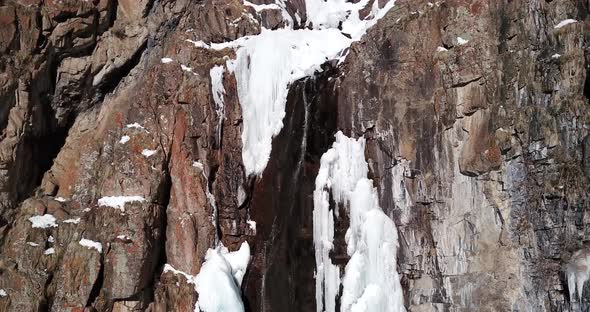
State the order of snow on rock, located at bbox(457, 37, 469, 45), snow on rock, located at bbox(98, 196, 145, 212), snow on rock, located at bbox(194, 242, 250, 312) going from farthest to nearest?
1. snow on rock, located at bbox(457, 37, 469, 45)
2. snow on rock, located at bbox(194, 242, 250, 312)
3. snow on rock, located at bbox(98, 196, 145, 212)

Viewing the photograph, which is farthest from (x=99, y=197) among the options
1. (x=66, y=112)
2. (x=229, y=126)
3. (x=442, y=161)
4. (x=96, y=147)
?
(x=442, y=161)

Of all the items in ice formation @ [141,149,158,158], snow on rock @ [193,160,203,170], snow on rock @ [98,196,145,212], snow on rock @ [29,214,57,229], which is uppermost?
ice formation @ [141,149,158,158]

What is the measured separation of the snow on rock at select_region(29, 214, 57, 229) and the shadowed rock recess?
4cm

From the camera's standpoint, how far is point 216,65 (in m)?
16.2

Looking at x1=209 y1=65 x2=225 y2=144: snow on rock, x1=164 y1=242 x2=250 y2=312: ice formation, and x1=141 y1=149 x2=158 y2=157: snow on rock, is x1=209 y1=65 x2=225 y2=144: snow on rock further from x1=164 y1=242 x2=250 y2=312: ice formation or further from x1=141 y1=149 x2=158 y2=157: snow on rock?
x1=164 y1=242 x2=250 y2=312: ice formation

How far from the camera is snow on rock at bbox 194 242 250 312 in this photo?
47.8 ft

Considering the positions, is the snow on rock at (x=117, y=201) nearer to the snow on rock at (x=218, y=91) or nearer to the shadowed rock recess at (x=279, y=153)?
the shadowed rock recess at (x=279, y=153)

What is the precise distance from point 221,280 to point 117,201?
299 centimetres

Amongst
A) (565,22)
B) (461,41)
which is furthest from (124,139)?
(565,22)

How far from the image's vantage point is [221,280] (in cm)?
1474

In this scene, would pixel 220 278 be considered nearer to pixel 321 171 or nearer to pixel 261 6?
pixel 321 171

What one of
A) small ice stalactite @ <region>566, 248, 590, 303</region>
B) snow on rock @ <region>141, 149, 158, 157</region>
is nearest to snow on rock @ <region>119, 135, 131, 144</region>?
snow on rock @ <region>141, 149, 158, 157</region>

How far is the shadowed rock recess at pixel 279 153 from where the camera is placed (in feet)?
45.3

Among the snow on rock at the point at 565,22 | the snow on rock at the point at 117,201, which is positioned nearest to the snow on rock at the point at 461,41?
the snow on rock at the point at 565,22
